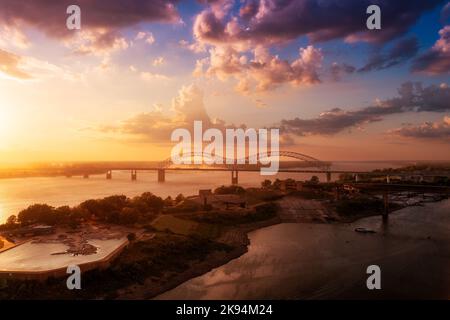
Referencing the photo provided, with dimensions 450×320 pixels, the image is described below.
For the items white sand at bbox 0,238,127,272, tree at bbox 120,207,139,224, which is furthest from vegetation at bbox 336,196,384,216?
white sand at bbox 0,238,127,272

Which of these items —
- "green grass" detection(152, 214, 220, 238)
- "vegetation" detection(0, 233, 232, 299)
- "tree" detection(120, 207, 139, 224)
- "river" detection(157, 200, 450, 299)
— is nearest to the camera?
"vegetation" detection(0, 233, 232, 299)

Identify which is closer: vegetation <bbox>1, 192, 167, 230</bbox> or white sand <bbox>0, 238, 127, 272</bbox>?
white sand <bbox>0, 238, 127, 272</bbox>

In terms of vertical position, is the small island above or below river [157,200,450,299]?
above

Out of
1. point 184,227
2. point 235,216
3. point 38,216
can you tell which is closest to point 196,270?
point 184,227

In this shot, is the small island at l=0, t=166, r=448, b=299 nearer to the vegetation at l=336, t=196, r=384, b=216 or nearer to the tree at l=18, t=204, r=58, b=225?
the tree at l=18, t=204, r=58, b=225

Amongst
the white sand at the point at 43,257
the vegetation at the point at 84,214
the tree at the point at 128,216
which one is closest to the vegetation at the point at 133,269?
the white sand at the point at 43,257

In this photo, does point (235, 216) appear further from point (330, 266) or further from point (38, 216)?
point (38, 216)

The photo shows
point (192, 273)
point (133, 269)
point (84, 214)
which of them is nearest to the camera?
point (133, 269)

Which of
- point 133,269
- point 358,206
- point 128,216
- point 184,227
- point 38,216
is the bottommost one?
point 133,269

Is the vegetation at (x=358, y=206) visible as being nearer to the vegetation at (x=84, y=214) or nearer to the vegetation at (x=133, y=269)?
the vegetation at (x=133, y=269)
